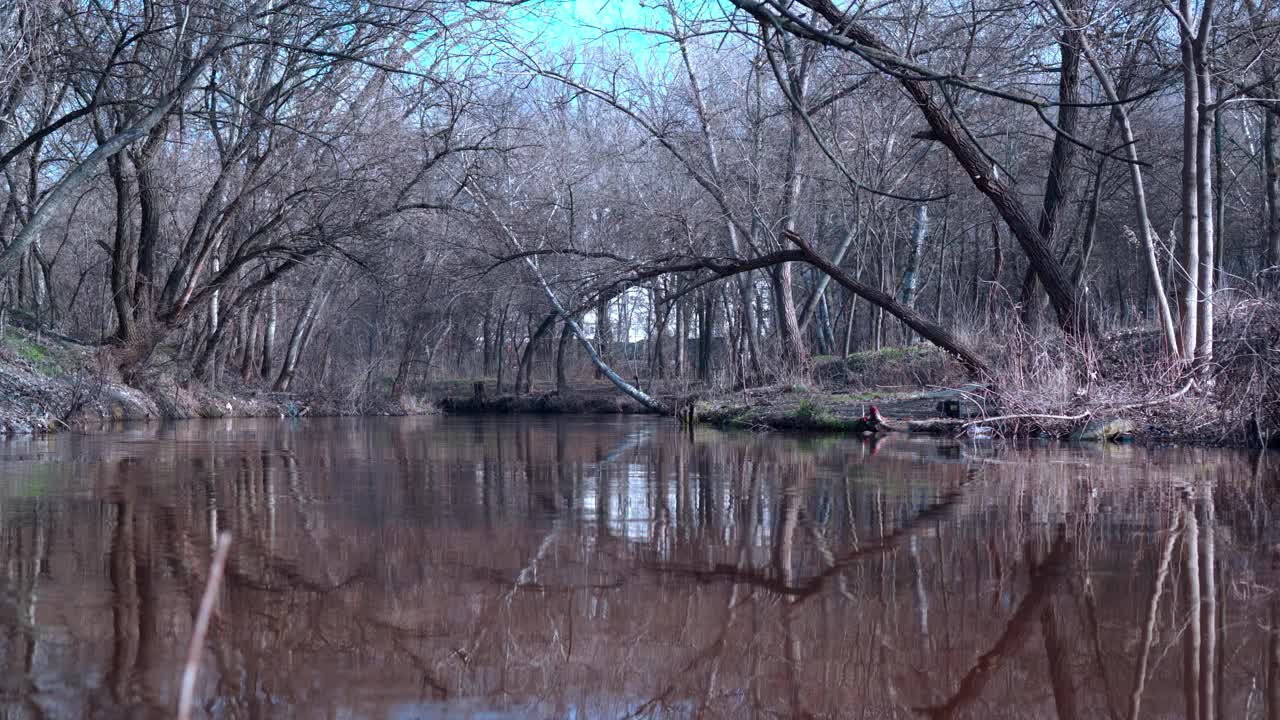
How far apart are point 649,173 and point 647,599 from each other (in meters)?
20.1

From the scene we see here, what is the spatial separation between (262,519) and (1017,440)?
8.99 meters

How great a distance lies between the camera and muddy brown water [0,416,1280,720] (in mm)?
2549

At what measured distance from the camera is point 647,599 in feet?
11.5

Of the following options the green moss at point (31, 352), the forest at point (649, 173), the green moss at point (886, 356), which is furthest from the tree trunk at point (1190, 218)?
the green moss at point (31, 352)

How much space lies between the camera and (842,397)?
51.0 feet

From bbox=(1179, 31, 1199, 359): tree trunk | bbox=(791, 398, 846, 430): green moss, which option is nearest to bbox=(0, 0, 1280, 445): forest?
bbox=(1179, 31, 1199, 359): tree trunk

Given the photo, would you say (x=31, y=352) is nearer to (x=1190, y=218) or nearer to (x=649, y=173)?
(x=649, y=173)

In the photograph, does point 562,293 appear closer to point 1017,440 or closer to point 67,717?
point 1017,440

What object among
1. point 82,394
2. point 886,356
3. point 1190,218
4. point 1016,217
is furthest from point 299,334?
point 1190,218

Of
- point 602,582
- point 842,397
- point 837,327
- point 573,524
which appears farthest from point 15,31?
point 837,327

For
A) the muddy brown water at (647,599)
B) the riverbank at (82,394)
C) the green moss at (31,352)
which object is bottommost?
the muddy brown water at (647,599)

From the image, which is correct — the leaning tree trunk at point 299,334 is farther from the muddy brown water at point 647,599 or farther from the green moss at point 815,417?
the muddy brown water at point 647,599

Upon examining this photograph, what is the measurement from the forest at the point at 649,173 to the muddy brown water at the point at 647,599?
2.03 meters

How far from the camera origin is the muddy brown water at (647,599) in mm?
2549
